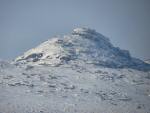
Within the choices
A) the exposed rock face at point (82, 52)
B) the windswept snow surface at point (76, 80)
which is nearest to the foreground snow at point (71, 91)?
the windswept snow surface at point (76, 80)

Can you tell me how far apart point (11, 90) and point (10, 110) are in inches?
442

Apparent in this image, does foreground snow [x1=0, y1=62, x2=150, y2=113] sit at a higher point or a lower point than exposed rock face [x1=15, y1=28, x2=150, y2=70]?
lower

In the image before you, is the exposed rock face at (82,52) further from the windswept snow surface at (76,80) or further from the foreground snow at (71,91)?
the foreground snow at (71,91)

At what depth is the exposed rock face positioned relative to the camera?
72544 millimetres

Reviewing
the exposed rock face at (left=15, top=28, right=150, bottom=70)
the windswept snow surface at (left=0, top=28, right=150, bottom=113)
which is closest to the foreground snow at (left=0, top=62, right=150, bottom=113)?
the windswept snow surface at (left=0, top=28, right=150, bottom=113)

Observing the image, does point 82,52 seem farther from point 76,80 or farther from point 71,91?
point 71,91

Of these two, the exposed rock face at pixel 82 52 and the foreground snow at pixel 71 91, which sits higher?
the exposed rock face at pixel 82 52

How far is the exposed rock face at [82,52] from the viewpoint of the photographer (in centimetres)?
7254

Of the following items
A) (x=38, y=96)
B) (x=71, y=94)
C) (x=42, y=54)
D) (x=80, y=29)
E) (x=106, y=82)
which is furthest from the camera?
(x=80, y=29)

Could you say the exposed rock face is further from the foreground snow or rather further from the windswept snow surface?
the foreground snow

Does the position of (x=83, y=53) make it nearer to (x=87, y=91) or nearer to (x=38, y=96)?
(x=87, y=91)

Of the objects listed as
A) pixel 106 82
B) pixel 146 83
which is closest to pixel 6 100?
pixel 106 82

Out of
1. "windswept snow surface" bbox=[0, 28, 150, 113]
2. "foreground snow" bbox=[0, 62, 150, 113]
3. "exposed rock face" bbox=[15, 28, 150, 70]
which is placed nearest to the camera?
A: "foreground snow" bbox=[0, 62, 150, 113]

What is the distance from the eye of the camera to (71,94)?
41.3 m
